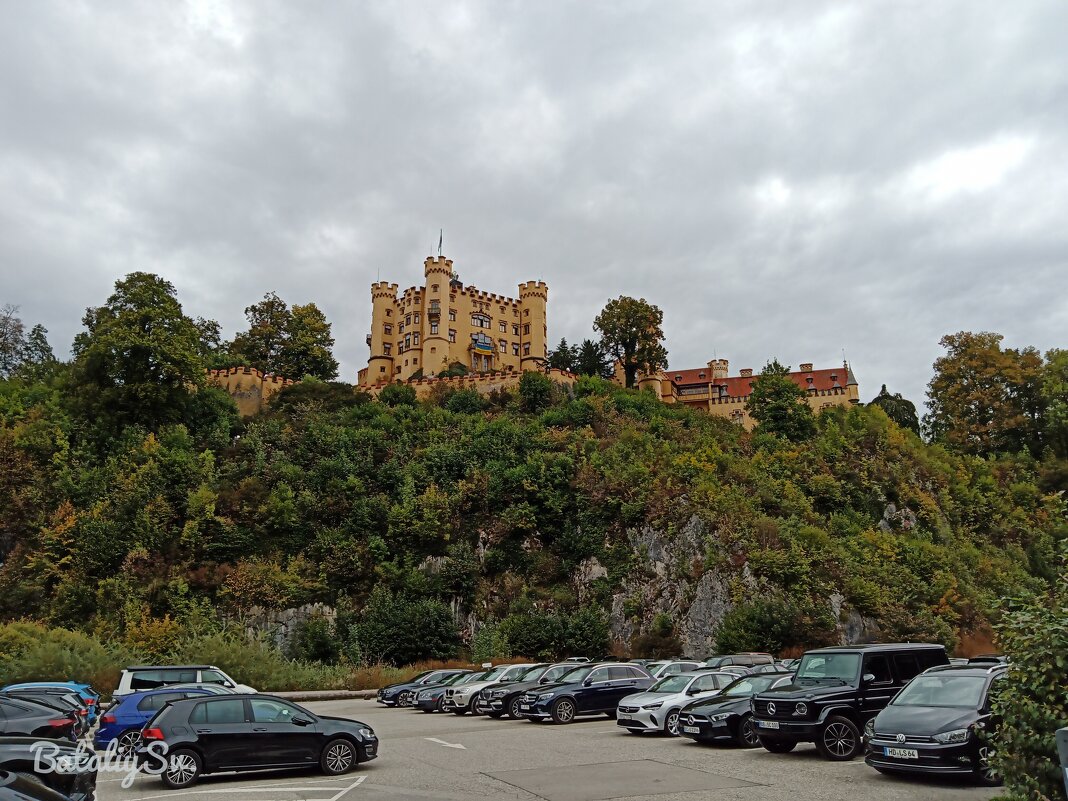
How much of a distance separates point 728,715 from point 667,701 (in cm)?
210

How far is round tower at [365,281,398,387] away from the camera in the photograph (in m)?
78.8

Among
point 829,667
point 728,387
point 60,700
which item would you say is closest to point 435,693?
point 60,700

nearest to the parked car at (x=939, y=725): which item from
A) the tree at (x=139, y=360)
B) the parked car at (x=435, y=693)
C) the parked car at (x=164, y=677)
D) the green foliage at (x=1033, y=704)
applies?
the green foliage at (x=1033, y=704)

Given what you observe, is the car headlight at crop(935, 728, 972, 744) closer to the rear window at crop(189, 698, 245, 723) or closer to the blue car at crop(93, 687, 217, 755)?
the rear window at crop(189, 698, 245, 723)

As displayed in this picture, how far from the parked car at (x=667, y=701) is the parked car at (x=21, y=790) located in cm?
1258

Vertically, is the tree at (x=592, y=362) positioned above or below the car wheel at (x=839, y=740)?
above

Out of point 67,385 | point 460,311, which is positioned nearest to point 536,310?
point 460,311

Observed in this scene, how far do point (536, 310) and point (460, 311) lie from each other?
8.57 meters

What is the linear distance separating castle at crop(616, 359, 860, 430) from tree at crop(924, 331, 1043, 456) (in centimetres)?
1395

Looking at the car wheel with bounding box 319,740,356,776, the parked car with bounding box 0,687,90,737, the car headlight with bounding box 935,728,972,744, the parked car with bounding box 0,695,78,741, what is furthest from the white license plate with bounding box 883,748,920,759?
the parked car with bounding box 0,687,90,737

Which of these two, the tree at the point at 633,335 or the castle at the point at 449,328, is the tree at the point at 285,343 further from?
the tree at the point at 633,335

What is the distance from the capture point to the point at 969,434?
5734 centimetres

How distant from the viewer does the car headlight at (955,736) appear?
1070 cm

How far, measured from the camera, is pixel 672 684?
17.8 metres
